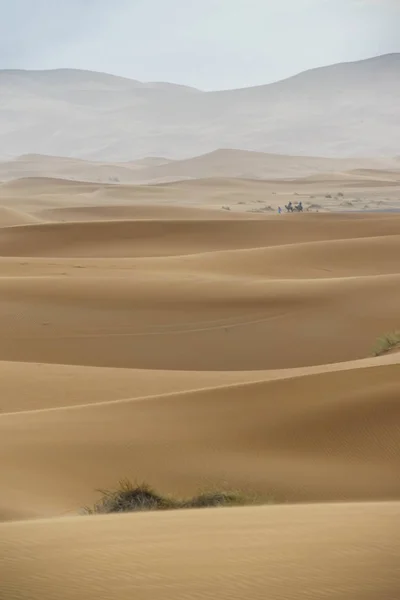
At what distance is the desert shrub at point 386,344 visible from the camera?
13914mm

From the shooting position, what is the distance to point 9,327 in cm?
1633

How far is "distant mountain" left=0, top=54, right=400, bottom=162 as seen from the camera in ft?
454

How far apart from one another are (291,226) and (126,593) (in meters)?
28.1

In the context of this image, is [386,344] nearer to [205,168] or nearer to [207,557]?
[207,557]

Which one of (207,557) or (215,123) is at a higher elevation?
(215,123)

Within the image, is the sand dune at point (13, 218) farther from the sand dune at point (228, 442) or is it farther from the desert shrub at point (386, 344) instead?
the sand dune at point (228, 442)

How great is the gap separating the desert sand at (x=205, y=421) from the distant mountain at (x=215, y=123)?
354ft

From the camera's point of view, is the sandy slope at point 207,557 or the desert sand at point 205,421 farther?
the desert sand at point 205,421

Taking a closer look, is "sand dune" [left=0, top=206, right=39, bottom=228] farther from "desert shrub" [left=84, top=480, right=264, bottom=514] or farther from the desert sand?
"desert shrub" [left=84, top=480, right=264, bottom=514]

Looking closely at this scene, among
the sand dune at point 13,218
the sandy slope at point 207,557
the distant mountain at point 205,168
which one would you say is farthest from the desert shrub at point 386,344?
the distant mountain at point 205,168

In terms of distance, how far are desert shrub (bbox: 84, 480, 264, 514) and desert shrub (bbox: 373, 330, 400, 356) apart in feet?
23.6

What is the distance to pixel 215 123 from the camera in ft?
522

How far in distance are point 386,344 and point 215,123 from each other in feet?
483

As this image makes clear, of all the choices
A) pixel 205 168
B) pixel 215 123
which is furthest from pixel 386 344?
pixel 215 123
